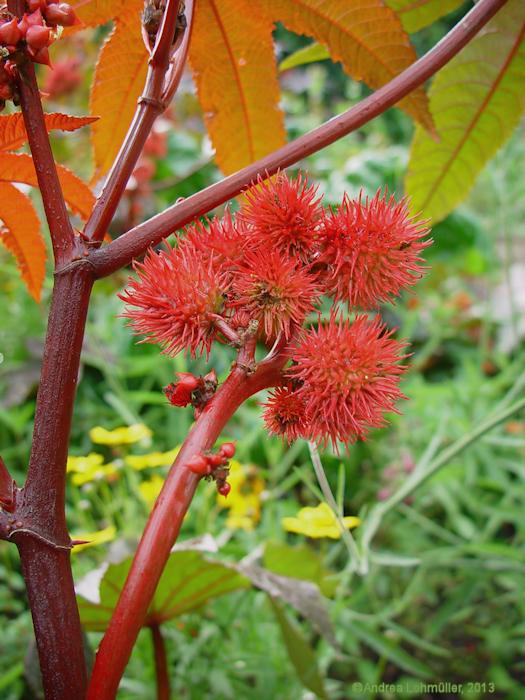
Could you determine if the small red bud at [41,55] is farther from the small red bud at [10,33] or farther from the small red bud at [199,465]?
the small red bud at [199,465]

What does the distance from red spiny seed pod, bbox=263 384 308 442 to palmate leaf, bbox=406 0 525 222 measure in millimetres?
→ 349

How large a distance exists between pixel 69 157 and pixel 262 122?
1522 mm

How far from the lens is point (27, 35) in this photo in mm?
344

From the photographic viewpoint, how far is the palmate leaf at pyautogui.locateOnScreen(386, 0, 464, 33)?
64 centimetres

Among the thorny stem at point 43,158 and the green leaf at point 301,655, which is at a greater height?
the thorny stem at point 43,158

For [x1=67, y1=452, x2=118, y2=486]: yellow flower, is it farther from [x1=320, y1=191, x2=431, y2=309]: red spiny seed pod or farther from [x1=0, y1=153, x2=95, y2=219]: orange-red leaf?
[x1=320, y1=191, x2=431, y2=309]: red spiny seed pod

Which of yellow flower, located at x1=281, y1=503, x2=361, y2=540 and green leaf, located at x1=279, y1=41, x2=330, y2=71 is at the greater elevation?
green leaf, located at x1=279, y1=41, x2=330, y2=71

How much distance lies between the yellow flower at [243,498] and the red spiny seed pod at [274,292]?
2.17 ft

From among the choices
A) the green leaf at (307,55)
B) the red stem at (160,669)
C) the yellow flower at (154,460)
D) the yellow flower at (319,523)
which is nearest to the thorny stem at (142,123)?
the green leaf at (307,55)

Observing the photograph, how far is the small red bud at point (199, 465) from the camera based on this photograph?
0.31 m

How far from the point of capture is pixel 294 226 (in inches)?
15.5

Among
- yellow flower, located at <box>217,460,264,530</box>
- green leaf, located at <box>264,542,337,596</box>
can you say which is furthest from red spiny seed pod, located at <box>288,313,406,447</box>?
yellow flower, located at <box>217,460,264,530</box>

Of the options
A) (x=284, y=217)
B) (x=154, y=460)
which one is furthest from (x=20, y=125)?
(x=154, y=460)

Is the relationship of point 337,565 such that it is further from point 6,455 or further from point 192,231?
point 192,231
